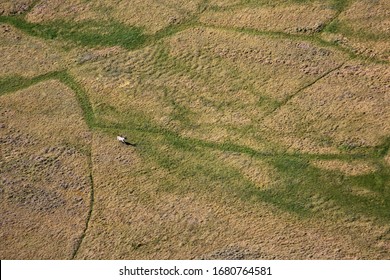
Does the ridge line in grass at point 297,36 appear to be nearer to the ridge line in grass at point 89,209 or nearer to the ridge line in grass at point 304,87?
the ridge line in grass at point 304,87

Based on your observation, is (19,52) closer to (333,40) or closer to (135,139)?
(135,139)

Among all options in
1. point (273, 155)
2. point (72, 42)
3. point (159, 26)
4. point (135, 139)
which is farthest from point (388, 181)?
point (72, 42)

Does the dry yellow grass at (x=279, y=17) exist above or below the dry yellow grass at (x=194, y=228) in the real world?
above

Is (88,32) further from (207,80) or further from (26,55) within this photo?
(207,80)

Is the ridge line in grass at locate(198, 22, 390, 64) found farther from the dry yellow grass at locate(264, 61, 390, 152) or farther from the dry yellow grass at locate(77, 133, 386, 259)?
the dry yellow grass at locate(77, 133, 386, 259)

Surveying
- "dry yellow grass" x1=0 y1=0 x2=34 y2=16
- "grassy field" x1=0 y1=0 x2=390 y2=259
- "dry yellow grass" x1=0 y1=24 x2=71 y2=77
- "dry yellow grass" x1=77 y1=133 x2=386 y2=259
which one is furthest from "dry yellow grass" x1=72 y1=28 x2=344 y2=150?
"dry yellow grass" x1=0 y1=0 x2=34 y2=16

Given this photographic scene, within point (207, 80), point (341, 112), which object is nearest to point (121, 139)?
point (207, 80)

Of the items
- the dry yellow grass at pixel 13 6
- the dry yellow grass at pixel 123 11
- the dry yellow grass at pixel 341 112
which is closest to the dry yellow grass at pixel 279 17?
the dry yellow grass at pixel 123 11
